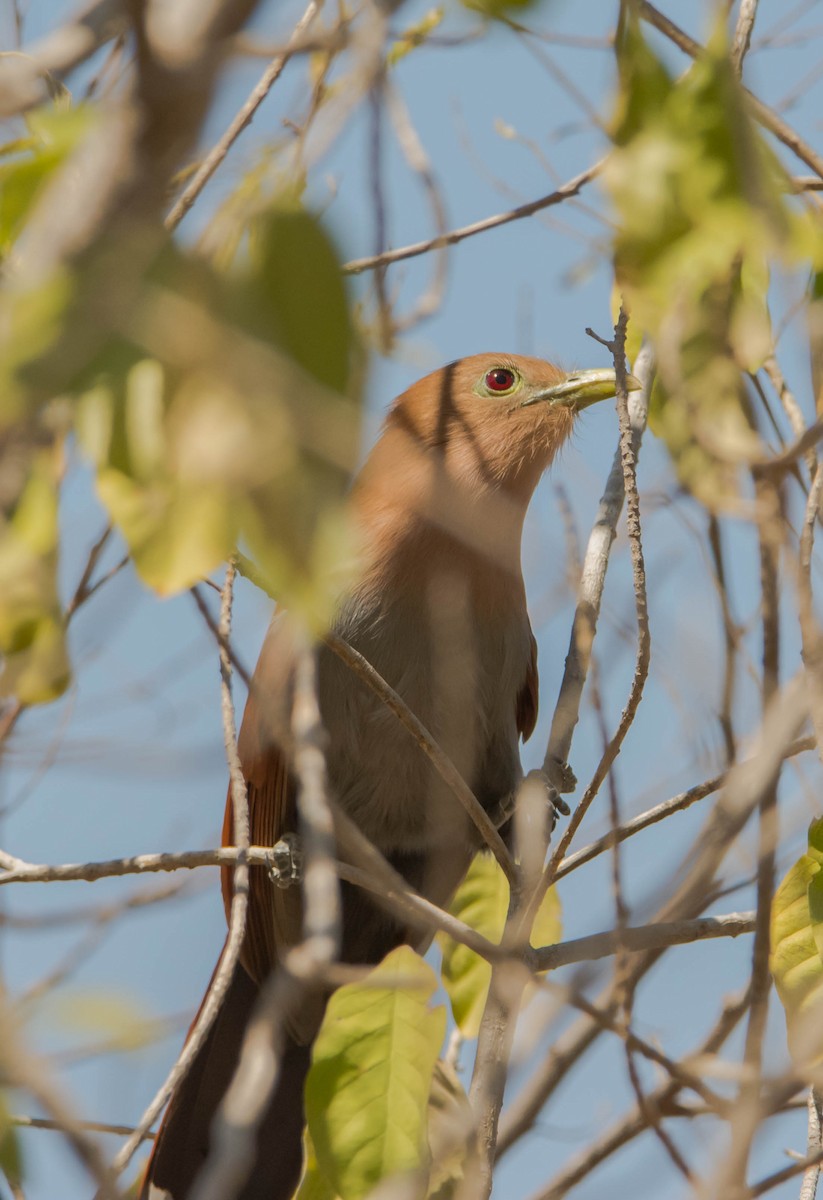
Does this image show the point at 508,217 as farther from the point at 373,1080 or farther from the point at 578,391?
the point at 373,1080

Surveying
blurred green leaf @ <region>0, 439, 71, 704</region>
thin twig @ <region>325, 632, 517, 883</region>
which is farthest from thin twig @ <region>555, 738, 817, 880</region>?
blurred green leaf @ <region>0, 439, 71, 704</region>

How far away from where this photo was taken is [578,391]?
13.5 ft

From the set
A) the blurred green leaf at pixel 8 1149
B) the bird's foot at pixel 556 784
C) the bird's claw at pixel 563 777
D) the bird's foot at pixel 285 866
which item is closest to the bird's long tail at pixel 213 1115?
→ the bird's foot at pixel 285 866

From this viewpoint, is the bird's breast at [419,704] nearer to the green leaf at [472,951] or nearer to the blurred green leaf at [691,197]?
the green leaf at [472,951]

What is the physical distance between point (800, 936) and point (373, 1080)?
0.75 m

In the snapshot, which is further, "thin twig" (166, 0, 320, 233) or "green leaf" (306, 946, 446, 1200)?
"thin twig" (166, 0, 320, 233)

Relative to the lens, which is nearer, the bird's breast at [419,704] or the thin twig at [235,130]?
the thin twig at [235,130]

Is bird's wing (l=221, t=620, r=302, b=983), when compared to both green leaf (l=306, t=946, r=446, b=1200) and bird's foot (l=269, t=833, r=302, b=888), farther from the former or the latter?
green leaf (l=306, t=946, r=446, b=1200)

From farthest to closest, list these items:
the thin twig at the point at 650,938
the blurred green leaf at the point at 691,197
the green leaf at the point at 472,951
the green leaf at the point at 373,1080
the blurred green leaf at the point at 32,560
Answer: the green leaf at the point at 472,951 → the thin twig at the point at 650,938 → the green leaf at the point at 373,1080 → the blurred green leaf at the point at 691,197 → the blurred green leaf at the point at 32,560

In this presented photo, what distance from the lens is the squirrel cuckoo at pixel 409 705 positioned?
3.55m

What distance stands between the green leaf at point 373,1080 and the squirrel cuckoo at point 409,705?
54.0 inches

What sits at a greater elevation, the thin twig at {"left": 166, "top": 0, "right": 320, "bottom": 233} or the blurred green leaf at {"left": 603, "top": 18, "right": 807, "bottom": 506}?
the thin twig at {"left": 166, "top": 0, "right": 320, "bottom": 233}

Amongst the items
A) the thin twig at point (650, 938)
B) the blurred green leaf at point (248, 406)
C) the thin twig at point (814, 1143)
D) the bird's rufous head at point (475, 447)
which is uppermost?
the bird's rufous head at point (475, 447)

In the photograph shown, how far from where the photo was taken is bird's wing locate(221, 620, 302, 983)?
141 inches
